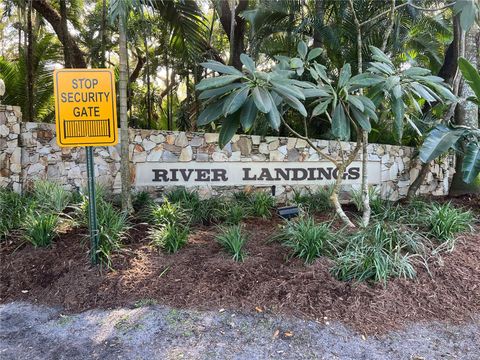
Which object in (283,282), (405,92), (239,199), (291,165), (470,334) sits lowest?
(470,334)

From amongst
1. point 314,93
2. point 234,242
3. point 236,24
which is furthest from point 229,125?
point 236,24

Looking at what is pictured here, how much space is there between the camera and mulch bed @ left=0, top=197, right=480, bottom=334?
142 inches

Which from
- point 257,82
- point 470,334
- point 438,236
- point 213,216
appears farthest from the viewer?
point 213,216

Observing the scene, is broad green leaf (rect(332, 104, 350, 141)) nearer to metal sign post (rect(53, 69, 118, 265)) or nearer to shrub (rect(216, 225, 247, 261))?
shrub (rect(216, 225, 247, 261))

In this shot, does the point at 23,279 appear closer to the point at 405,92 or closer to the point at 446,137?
the point at 405,92

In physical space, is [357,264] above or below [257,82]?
below

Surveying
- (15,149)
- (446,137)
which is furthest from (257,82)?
(15,149)

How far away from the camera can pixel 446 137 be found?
5461 mm

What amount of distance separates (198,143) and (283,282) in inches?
151

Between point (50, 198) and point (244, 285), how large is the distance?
3.25 metres

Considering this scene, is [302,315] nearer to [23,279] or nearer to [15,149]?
[23,279]

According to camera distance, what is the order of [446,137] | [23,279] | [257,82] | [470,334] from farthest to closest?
1. [446,137]
2. [23,279]
3. [257,82]
4. [470,334]

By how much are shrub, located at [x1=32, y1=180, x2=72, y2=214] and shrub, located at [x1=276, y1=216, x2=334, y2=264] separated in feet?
10.1

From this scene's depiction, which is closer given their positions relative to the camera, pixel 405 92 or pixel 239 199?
pixel 405 92
